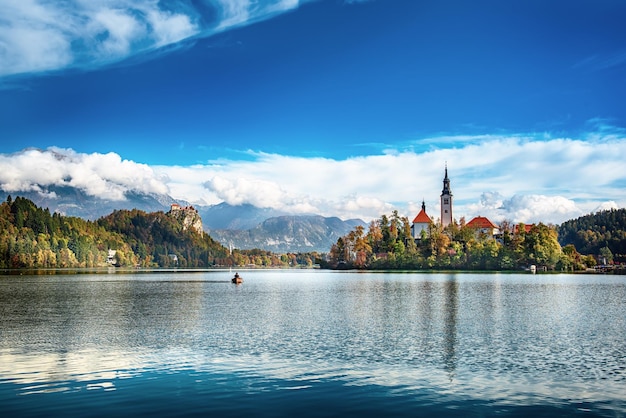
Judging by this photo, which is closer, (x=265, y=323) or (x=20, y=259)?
(x=265, y=323)

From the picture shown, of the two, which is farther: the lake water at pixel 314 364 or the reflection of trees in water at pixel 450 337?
the reflection of trees in water at pixel 450 337

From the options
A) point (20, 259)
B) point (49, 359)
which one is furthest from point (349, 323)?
point (20, 259)

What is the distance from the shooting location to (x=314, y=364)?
2816 centimetres

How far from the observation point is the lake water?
2083cm

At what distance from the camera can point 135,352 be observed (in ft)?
104

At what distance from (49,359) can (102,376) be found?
18.7 ft

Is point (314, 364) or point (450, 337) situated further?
point (450, 337)

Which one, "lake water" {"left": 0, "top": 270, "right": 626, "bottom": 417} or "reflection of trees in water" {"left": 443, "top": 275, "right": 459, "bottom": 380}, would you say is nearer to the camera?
"lake water" {"left": 0, "top": 270, "right": 626, "bottom": 417}

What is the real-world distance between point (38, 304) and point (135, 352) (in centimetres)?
3708

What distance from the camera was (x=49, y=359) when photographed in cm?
2950

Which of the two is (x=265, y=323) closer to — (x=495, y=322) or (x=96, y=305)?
(x=495, y=322)

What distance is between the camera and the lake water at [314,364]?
68.3 feet

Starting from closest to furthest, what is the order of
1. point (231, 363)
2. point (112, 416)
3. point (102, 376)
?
1. point (112, 416)
2. point (102, 376)
3. point (231, 363)

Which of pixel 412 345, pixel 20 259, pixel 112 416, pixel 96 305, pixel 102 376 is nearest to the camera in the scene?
pixel 112 416
